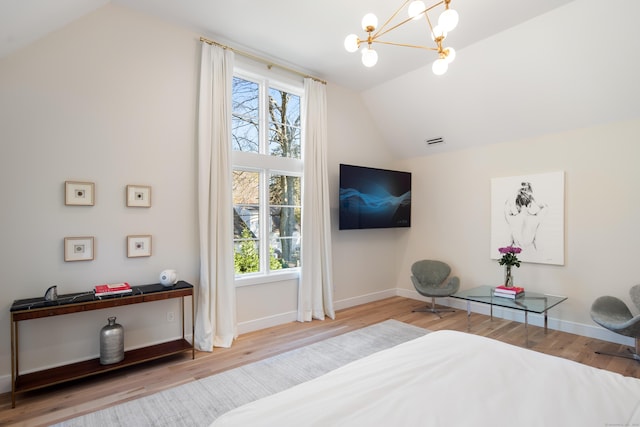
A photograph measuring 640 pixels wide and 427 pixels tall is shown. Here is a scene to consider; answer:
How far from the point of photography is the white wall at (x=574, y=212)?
3.56 metres

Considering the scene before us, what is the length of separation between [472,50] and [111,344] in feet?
15.8

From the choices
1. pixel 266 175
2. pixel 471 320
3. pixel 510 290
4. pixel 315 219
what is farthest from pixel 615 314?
pixel 266 175

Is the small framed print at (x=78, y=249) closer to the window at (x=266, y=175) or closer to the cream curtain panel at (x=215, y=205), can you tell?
the cream curtain panel at (x=215, y=205)

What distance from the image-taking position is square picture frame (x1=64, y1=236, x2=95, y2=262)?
2.80 metres

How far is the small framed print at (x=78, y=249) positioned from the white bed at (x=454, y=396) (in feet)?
8.07

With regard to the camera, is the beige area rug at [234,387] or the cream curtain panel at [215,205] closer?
the beige area rug at [234,387]

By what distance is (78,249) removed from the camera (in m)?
2.85

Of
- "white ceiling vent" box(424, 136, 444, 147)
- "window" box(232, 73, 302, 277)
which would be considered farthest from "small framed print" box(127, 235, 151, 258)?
"white ceiling vent" box(424, 136, 444, 147)

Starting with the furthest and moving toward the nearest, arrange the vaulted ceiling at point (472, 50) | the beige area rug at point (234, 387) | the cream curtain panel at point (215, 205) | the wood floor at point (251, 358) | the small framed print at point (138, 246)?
1. the cream curtain panel at point (215, 205)
2. the small framed print at point (138, 246)
3. the vaulted ceiling at point (472, 50)
4. the wood floor at point (251, 358)
5. the beige area rug at point (234, 387)

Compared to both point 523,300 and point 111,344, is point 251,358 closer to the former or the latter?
point 111,344

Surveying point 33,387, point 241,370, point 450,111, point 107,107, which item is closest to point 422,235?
point 450,111

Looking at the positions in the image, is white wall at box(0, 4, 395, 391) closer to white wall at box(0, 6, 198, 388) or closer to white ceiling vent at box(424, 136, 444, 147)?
white wall at box(0, 6, 198, 388)

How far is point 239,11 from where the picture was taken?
10.3 feet

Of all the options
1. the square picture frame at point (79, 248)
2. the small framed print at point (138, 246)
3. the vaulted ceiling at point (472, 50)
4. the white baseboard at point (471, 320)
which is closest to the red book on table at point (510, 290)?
the white baseboard at point (471, 320)
